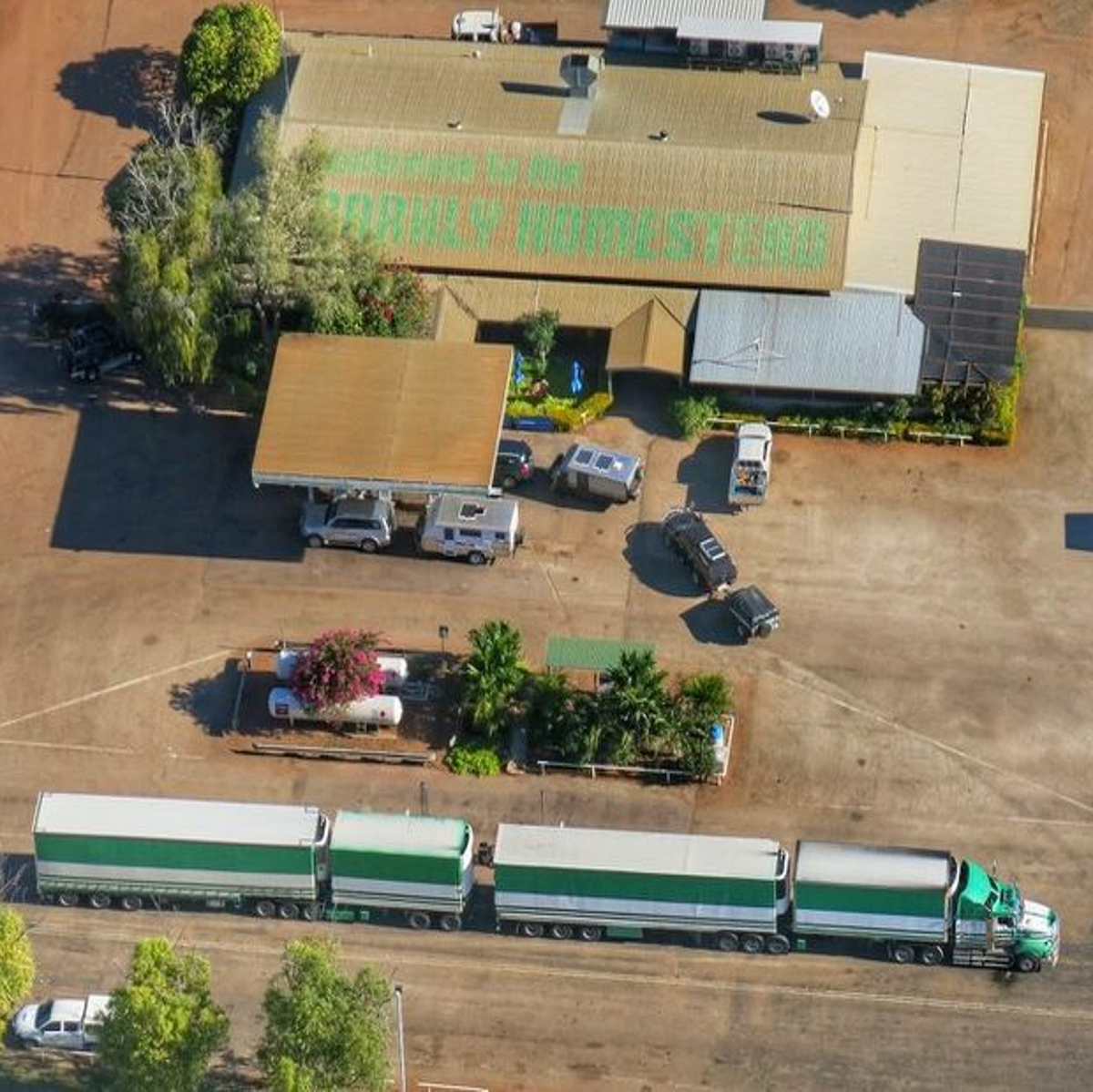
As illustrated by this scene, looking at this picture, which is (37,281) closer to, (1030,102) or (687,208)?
(687,208)

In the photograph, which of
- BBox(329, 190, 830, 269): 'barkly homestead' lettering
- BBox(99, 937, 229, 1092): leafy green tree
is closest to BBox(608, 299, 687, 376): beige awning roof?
BBox(329, 190, 830, 269): 'barkly homestead' lettering

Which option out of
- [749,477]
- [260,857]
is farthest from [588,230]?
[260,857]

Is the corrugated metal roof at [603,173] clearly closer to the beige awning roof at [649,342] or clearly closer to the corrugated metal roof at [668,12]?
the beige awning roof at [649,342]

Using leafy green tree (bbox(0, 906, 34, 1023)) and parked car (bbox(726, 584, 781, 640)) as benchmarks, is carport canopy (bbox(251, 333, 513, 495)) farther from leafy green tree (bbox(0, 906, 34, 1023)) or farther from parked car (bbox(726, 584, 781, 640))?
leafy green tree (bbox(0, 906, 34, 1023))

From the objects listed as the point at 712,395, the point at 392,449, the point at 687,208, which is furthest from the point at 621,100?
the point at 392,449

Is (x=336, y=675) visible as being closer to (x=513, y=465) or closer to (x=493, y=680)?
(x=493, y=680)
